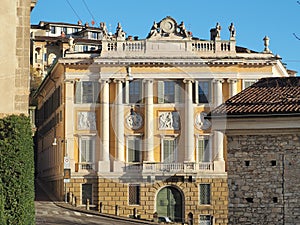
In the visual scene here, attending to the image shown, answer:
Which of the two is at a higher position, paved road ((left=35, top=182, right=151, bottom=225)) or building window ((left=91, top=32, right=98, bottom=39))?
building window ((left=91, top=32, right=98, bottom=39))

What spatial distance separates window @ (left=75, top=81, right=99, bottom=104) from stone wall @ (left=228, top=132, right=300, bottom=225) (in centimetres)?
3532

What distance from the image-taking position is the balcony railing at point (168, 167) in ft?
184

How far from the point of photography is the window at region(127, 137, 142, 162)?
5694cm

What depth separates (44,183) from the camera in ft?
224

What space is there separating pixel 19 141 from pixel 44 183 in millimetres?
47142

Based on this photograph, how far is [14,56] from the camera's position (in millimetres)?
20984

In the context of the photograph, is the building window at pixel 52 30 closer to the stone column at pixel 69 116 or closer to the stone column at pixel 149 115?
the stone column at pixel 69 116

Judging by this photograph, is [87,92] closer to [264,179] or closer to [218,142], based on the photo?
[218,142]

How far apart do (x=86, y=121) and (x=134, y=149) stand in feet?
12.0

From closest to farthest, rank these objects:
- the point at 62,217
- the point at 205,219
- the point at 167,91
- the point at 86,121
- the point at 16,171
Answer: the point at 16,171 → the point at 62,217 → the point at 205,219 → the point at 86,121 → the point at 167,91

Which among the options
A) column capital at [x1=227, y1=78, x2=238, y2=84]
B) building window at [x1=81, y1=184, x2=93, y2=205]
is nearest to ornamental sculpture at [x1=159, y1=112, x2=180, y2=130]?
column capital at [x1=227, y1=78, x2=238, y2=84]

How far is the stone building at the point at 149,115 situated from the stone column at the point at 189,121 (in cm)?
6

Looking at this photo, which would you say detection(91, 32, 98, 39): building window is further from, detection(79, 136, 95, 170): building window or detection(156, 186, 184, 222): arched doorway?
detection(156, 186, 184, 222): arched doorway

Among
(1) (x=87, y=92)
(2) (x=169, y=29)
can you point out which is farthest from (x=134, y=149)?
(2) (x=169, y=29)
